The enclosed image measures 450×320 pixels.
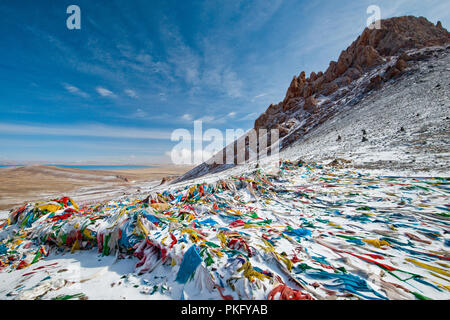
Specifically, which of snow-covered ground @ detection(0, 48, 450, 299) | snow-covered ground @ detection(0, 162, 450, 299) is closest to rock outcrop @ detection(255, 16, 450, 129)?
snow-covered ground @ detection(0, 48, 450, 299)

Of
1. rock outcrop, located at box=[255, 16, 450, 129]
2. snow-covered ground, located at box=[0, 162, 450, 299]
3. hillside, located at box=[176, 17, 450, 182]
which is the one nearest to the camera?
snow-covered ground, located at box=[0, 162, 450, 299]

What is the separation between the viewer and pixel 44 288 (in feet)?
5.99

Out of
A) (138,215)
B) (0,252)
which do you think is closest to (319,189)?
(138,215)

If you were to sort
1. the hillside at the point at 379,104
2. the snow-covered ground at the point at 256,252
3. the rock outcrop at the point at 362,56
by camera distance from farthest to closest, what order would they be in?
the rock outcrop at the point at 362,56, the hillside at the point at 379,104, the snow-covered ground at the point at 256,252

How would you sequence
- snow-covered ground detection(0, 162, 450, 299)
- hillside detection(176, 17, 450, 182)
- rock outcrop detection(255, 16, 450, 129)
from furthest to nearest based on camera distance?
rock outcrop detection(255, 16, 450, 129), hillside detection(176, 17, 450, 182), snow-covered ground detection(0, 162, 450, 299)

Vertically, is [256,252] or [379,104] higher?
[379,104]

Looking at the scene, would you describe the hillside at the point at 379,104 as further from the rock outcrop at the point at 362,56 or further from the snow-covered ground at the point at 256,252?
the snow-covered ground at the point at 256,252

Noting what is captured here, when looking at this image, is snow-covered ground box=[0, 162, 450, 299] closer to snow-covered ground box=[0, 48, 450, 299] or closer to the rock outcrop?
snow-covered ground box=[0, 48, 450, 299]

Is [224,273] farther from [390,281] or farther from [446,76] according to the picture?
[446,76]

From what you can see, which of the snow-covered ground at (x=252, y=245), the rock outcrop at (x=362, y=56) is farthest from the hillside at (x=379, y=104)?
the snow-covered ground at (x=252, y=245)

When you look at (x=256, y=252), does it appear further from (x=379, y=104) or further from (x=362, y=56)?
(x=362, y=56)

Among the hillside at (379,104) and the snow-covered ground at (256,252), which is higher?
the hillside at (379,104)

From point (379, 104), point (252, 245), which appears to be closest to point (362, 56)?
point (379, 104)
